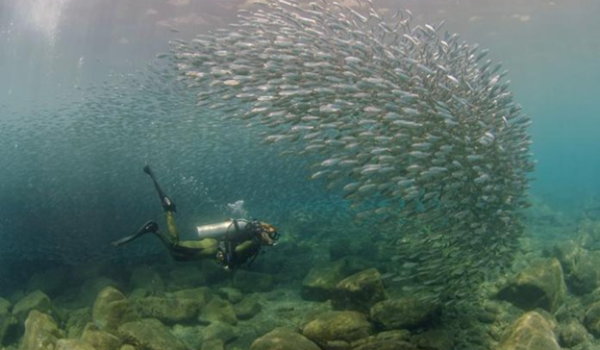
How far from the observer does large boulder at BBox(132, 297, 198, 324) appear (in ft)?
29.5

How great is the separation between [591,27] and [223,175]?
3024 cm

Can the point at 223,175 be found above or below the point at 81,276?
above

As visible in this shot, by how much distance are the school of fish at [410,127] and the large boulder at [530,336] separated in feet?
3.69

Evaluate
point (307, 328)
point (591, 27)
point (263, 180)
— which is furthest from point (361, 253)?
point (591, 27)

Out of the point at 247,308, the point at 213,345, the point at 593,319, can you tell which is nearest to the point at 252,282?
the point at 247,308

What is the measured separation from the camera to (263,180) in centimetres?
1503

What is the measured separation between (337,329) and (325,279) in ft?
9.25

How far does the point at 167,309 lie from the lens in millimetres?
9102

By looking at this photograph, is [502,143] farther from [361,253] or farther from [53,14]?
[53,14]

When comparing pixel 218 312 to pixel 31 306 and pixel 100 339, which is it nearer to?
pixel 100 339

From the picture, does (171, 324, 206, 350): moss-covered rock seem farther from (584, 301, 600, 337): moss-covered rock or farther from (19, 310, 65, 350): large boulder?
(584, 301, 600, 337): moss-covered rock

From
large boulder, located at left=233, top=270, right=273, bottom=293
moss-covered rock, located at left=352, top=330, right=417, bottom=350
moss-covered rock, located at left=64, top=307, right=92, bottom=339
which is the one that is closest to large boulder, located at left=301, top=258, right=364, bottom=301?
large boulder, located at left=233, top=270, right=273, bottom=293

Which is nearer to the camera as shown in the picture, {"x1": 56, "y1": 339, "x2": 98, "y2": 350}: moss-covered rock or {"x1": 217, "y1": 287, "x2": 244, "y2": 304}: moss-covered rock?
{"x1": 56, "y1": 339, "x2": 98, "y2": 350}: moss-covered rock

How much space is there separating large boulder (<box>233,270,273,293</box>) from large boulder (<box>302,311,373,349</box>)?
3926 millimetres
